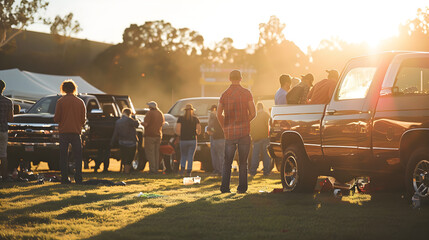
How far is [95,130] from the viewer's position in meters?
20.1

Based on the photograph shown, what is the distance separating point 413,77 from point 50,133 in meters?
10.6

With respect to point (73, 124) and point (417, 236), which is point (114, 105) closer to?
point (73, 124)

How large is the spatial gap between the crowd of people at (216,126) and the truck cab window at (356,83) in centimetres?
39

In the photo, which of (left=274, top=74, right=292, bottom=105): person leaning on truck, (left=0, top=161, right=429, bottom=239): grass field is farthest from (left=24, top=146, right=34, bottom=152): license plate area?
(left=274, top=74, right=292, bottom=105): person leaning on truck

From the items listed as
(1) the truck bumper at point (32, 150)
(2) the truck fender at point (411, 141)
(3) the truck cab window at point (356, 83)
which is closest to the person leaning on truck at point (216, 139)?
(1) the truck bumper at point (32, 150)

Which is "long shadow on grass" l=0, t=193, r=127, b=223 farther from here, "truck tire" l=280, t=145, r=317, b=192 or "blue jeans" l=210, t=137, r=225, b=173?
"blue jeans" l=210, t=137, r=225, b=173

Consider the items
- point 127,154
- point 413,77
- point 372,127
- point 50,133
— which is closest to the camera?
point 372,127

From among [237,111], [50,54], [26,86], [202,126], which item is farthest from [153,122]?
[50,54]

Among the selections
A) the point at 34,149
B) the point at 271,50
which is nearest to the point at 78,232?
the point at 34,149

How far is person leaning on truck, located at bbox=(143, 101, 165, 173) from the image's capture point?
19.6 meters

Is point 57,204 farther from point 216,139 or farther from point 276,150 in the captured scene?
point 216,139

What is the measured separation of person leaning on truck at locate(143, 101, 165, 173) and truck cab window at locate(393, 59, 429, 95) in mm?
10598

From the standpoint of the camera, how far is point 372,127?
9555 mm

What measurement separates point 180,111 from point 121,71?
64457 mm
